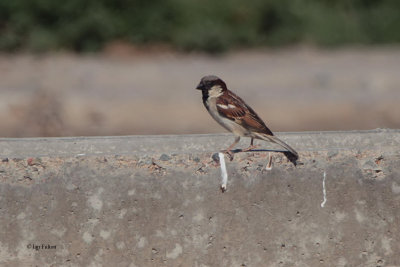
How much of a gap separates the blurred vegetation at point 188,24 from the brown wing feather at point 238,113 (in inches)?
545

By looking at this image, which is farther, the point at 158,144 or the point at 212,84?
the point at 212,84

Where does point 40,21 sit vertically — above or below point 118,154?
above

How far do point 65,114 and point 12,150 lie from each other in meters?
8.25

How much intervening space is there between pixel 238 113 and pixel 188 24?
52.4 ft

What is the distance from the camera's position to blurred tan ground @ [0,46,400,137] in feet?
41.0

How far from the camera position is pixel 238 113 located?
5.16 metres

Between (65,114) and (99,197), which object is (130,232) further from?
(65,114)

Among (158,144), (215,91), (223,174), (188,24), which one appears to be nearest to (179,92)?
(188,24)

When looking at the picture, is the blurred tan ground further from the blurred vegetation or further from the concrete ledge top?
the concrete ledge top

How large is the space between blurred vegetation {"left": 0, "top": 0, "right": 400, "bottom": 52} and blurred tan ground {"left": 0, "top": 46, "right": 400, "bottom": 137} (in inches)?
43.5

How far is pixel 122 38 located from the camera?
20.3m

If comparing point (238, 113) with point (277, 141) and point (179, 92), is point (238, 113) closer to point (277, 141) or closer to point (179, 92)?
point (277, 141)

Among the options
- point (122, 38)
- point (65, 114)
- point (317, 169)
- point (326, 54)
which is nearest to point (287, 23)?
point (326, 54)

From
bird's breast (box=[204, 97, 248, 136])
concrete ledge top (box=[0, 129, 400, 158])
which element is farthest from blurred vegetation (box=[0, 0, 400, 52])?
concrete ledge top (box=[0, 129, 400, 158])
